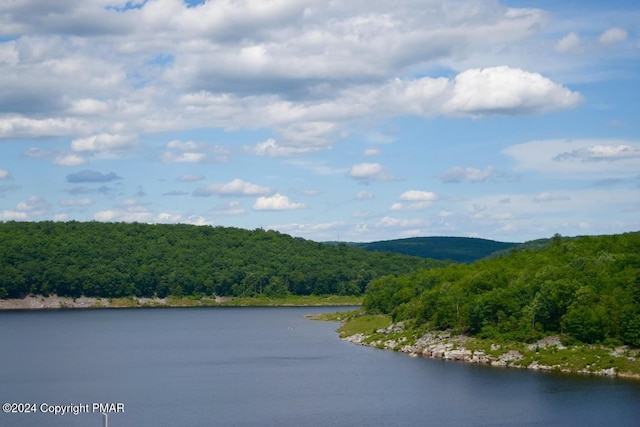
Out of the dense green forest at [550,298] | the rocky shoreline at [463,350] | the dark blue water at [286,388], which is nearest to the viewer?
the dark blue water at [286,388]

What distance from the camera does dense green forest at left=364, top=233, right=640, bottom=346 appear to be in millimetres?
94625

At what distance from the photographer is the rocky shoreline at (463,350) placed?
90.4 m

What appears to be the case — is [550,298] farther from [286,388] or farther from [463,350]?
[286,388]

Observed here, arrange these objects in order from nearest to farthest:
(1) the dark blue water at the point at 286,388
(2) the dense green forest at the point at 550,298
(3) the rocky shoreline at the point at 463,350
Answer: (1) the dark blue water at the point at 286,388 → (3) the rocky shoreline at the point at 463,350 → (2) the dense green forest at the point at 550,298

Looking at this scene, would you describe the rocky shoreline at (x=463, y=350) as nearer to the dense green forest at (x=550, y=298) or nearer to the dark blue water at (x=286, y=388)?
the dense green forest at (x=550, y=298)

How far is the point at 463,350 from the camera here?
103 metres

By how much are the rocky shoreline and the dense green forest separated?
5.58ft

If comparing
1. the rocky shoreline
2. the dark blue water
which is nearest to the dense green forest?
the rocky shoreline

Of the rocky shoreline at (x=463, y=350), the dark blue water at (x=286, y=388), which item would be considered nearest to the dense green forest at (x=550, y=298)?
the rocky shoreline at (x=463, y=350)

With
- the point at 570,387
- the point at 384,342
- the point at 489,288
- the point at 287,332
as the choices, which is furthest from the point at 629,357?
the point at 287,332

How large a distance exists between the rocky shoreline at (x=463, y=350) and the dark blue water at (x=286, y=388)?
2.79 m

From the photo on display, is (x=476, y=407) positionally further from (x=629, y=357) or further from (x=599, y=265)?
(x=599, y=265)

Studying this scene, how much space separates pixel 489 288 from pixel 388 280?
44.8 meters

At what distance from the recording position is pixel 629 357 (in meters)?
88.6
